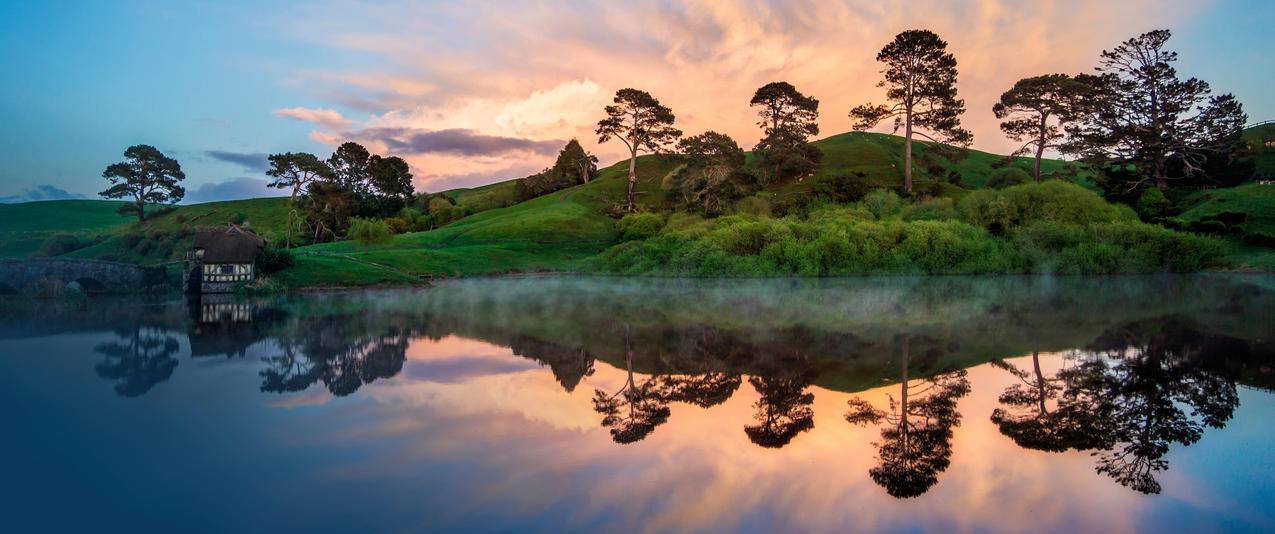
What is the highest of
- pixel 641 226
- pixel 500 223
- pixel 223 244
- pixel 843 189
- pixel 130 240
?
Answer: pixel 843 189

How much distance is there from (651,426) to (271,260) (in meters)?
33.5

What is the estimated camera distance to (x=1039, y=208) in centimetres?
4566

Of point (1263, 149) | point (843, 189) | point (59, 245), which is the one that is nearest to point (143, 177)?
point (59, 245)

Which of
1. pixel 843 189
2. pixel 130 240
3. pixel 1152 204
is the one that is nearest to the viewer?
pixel 1152 204

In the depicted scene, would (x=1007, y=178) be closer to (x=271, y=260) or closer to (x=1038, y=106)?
(x=1038, y=106)

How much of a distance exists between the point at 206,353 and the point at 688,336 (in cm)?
1223

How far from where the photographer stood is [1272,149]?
205 feet

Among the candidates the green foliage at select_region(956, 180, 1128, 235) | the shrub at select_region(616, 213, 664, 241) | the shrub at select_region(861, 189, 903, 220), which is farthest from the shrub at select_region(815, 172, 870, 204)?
the shrub at select_region(616, 213, 664, 241)

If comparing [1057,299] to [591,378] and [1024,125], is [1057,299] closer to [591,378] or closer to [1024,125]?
[591,378]

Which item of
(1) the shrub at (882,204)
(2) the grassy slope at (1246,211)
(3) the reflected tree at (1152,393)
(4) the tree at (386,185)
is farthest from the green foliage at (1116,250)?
(4) the tree at (386,185)

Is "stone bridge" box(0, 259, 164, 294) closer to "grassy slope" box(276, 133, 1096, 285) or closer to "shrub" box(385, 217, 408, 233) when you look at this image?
"grassy slope" box(276, 133, 1096, 285)

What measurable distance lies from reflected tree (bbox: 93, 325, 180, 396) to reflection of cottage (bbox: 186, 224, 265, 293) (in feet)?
53.9

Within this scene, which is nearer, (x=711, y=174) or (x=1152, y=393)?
(x=1152, y=393)

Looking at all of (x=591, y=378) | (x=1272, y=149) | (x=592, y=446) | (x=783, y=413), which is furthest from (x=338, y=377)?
(x=1272, y=149)
